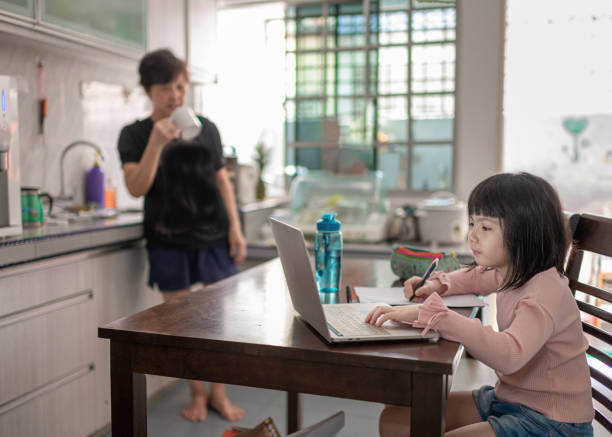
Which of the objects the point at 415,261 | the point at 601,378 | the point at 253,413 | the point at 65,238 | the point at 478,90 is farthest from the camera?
the point at 478,90

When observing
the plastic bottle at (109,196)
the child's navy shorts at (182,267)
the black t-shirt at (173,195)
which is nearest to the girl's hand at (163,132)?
the black t-shirt at (173,195)

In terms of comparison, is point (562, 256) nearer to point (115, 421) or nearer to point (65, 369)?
point (115, 421)

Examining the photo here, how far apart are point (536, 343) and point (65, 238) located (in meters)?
1.73

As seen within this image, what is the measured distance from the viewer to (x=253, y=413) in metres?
2.60

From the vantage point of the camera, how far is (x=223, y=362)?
1.07 meters

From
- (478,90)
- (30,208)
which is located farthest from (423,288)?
(478,90)

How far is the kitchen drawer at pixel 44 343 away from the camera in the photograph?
197 cm

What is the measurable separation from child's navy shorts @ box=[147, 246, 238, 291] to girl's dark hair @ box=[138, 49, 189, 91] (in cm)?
72

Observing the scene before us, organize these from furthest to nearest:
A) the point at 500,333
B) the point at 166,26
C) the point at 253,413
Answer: the point at 166,26, the point at 253,413, the point at 500,333

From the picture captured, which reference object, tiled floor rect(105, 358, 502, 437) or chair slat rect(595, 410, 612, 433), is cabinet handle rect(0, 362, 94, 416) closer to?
tiled floor rect(105, 358, 502, 437)

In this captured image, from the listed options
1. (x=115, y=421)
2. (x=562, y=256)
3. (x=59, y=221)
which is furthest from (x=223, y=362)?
(x=59, y=221)

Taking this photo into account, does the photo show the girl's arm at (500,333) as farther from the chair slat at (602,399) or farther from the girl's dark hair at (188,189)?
the girl's dark hair at (188,189)

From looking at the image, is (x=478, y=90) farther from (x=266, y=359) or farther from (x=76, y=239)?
(x=266, y=359)

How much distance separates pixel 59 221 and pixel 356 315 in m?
1.76
